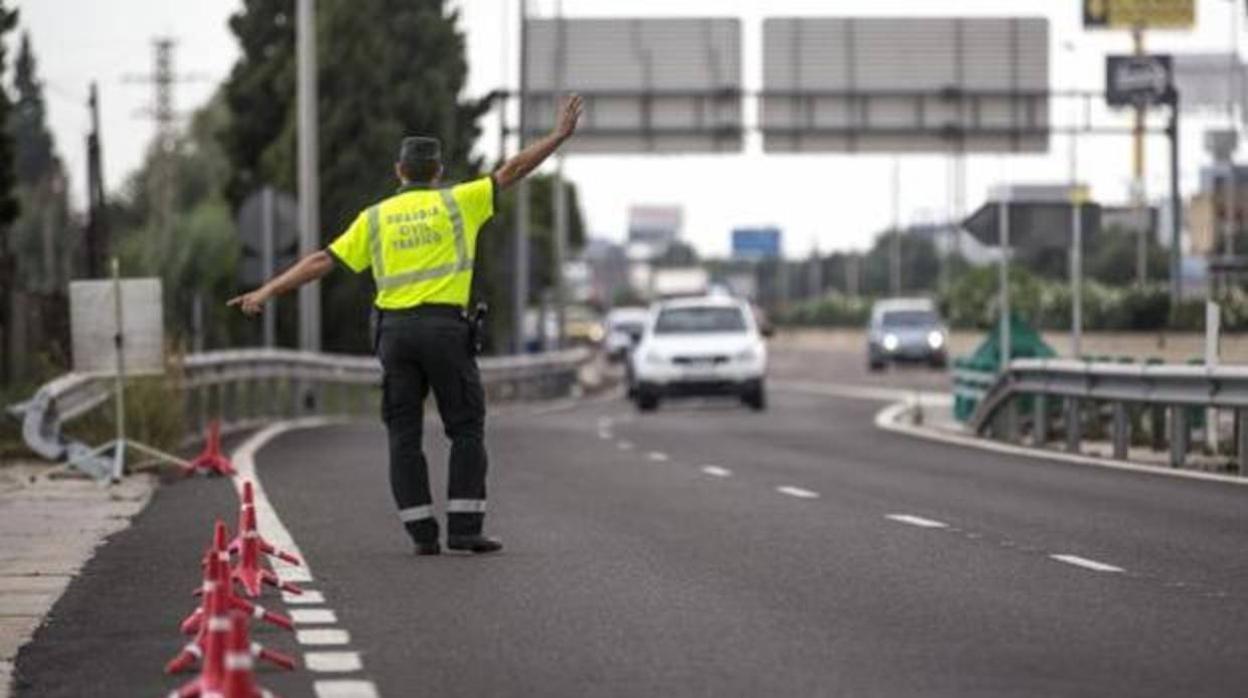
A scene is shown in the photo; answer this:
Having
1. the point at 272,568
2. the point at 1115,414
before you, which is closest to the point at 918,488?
the point at 1115,414

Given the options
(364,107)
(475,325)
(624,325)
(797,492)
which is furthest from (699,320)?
(624,325)

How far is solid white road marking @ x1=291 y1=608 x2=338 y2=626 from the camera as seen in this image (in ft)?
40.5

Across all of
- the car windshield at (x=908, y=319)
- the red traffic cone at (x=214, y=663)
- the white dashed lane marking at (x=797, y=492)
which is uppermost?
the red traffic cone at (x=214, y=663)

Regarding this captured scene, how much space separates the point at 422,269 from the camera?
51.3 ft

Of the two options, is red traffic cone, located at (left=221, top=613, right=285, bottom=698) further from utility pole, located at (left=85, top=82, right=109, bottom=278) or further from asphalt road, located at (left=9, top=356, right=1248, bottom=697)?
utility pole, located at (left=85, top=82, right=109, bottom=278)

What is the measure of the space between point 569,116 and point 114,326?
371 inches

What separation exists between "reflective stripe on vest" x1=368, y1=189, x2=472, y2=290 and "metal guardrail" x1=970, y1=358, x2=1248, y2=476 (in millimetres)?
9508

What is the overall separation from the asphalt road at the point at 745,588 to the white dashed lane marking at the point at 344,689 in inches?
2.5

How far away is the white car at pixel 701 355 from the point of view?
4734cm

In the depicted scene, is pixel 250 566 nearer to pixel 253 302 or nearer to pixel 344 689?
pixel 253 302

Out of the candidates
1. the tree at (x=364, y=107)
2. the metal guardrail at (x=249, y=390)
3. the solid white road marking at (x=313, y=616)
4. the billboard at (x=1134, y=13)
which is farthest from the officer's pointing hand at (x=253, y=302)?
the billboard at (x=1134, y=13)

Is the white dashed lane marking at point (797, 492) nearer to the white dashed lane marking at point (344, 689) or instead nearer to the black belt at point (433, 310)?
the black belt at point (433, 310)

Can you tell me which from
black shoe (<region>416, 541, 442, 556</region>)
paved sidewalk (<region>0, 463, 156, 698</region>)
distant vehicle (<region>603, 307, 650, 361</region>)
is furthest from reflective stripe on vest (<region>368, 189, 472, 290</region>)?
distant vehicle (<region>603, 307, 650, 361</region>)

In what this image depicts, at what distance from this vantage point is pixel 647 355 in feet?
158
